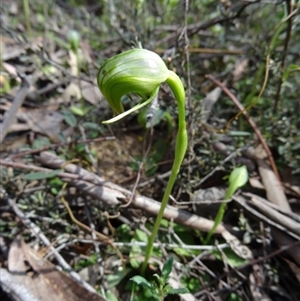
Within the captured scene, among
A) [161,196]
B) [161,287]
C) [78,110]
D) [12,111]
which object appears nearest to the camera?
[161,287]

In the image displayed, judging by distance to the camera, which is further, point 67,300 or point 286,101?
point 286,101

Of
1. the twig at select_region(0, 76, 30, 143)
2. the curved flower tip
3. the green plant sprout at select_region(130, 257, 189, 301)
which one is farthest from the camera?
the twig at select_region(0, 76, 30, 143)

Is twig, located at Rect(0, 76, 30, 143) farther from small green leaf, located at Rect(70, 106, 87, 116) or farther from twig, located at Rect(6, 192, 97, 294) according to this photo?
twig, located at Rect(6, 192, 97, 294)

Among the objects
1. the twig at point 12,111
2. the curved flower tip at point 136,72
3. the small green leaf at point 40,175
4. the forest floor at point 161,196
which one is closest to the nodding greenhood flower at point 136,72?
the curved flower tip at point 136,72

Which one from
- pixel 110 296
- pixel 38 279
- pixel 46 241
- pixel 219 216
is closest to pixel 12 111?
pixel 46 241

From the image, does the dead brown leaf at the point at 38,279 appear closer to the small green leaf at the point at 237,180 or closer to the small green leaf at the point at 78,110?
the small green leaf at the point at 237,180

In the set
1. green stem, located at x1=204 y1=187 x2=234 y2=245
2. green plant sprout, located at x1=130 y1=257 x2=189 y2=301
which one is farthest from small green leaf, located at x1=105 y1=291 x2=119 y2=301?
green stem, located at x1=204 y1=187 x2=234 y2=245

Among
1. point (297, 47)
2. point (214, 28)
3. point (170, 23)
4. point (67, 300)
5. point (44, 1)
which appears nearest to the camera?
point (67, 300)

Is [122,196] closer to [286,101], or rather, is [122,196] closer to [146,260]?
[146,260]

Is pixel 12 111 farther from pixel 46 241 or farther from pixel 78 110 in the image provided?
pixel 46 241

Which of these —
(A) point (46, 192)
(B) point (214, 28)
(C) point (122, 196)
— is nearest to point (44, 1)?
(B) point (214, 28)

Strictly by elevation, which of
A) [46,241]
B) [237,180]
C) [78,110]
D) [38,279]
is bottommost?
[38,279]
